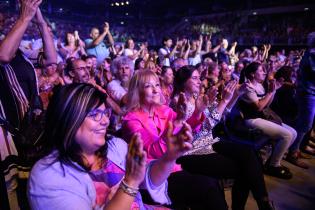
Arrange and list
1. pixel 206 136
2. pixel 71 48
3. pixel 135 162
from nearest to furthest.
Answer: pixel 135 162
pixel 206 136
pixel 71 48

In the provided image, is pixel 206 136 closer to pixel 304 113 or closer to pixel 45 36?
pixel 45 36

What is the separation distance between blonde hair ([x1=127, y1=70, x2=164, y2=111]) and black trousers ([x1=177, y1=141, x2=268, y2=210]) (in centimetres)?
62

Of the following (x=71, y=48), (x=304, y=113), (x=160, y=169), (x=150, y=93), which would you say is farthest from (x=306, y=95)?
(x=71, y=48)

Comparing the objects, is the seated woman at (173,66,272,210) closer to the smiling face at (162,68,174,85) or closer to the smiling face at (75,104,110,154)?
the smiling face at (75,104,110,154)

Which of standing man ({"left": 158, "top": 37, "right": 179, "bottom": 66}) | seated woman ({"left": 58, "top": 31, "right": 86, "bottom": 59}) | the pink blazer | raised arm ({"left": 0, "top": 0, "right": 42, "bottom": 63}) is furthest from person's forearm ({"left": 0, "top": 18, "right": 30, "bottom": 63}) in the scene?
standing man ({"left": 158, "top": 37, "right": 179, "bottom": 66})

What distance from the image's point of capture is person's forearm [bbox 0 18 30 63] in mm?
1764

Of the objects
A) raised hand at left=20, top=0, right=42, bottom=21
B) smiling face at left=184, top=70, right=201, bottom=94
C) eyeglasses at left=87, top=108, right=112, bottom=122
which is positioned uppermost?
raised hand at left=20, top=0, right=42, bottom=21

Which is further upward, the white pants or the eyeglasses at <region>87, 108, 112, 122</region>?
the eyeglasses at <region>87, 108, 112, 122</region>

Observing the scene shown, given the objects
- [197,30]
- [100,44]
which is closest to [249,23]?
[197,30]

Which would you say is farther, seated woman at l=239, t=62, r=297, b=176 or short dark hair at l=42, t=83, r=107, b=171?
seated woman at l=239, t=62, r=297, b=176

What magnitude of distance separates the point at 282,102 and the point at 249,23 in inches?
812

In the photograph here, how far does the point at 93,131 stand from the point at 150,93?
1.15 meters

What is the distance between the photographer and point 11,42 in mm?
1786

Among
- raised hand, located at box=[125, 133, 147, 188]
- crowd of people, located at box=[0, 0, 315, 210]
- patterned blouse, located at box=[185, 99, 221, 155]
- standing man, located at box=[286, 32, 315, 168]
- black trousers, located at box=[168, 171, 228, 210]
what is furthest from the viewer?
standing man, located at box=[286, 32, 315, 168]
